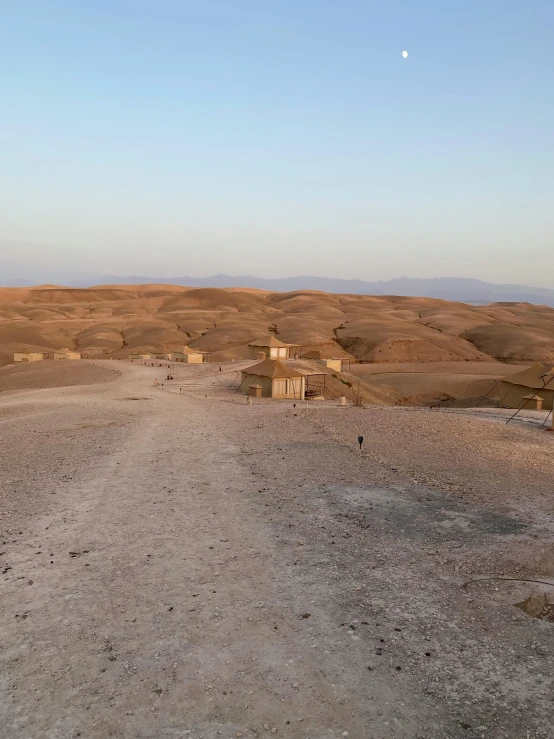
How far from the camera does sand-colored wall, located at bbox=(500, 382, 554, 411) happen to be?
37.3m

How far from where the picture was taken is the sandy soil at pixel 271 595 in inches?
243

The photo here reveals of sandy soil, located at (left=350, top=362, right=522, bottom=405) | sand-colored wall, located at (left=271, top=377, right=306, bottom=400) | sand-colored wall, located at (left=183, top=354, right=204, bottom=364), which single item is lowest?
sandy soil, located at (left=350, top=362, right=522, bottom=405)

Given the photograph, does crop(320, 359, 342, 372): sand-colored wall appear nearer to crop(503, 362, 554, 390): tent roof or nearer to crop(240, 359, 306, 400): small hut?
crop(240, 359, 306, 400): small hut

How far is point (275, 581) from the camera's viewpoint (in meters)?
9.30

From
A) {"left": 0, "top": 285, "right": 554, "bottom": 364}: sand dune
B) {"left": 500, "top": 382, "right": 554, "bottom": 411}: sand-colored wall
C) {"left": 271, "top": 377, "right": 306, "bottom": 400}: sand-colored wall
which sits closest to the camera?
{"left": 500, "top": 382, "right": 554, "bottom": 411}: sand-colored wall

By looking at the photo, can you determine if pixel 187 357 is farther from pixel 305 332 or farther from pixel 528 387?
pixel 305 332

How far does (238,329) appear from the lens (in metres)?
102

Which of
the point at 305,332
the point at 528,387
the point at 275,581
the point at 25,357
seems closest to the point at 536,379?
the point at 528,387

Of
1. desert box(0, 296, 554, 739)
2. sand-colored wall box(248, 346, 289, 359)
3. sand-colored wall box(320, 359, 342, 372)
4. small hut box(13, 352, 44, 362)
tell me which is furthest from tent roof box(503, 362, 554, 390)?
small hut box(13, 352, 44, 362)

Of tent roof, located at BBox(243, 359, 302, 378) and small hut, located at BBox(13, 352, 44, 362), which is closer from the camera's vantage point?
tent roof, located at BBox(243, 359, 302, 378)

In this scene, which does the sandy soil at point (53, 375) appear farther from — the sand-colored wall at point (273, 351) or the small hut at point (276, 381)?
the sand-colored wall at point (273, 351)

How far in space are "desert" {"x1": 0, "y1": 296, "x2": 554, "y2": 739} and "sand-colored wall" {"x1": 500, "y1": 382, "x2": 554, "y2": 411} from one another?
14.8 meters

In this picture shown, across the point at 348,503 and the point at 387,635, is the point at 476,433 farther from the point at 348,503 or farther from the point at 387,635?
the point at 387,635

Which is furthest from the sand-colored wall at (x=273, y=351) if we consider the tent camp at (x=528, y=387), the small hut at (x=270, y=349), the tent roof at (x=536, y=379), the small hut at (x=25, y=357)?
the small hut at (x=25, y=357)
